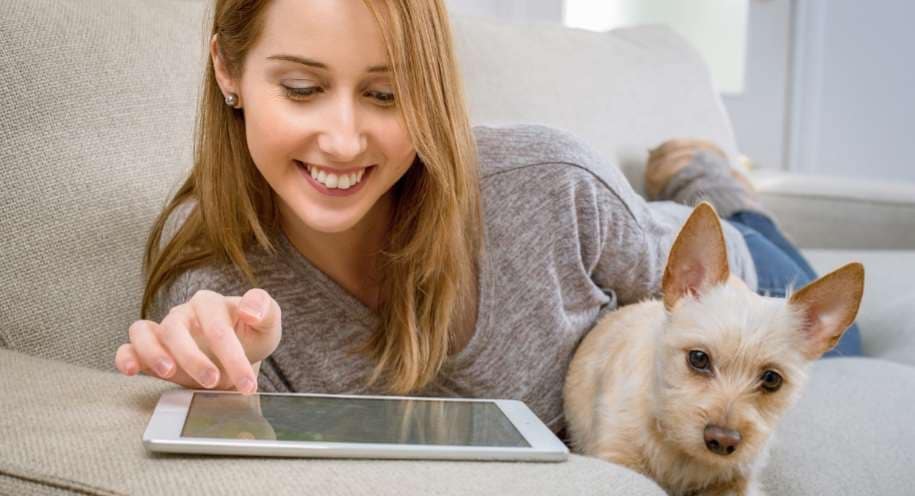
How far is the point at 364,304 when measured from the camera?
1.39 metres

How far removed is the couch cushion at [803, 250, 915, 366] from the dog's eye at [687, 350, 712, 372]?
0.83 metres

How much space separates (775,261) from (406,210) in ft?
3.02

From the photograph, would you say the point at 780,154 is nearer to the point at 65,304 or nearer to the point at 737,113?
the point at 737,113

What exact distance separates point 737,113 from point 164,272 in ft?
11.3

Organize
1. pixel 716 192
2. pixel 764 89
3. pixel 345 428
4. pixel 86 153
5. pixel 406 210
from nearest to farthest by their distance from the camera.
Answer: pixel 345 428, pixel 86 153, pixel 406 210, pixel 716 192, pixel 764 89

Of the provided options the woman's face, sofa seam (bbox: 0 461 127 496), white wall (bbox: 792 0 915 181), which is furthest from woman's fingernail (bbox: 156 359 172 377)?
white wall (bbox: 792 0 915 181)

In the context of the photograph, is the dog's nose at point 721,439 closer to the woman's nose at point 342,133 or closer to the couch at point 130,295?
the couch at point 130,295

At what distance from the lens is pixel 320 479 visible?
2.63ft

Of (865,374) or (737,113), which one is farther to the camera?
(737,113)

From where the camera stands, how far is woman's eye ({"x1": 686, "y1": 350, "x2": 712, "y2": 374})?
3.51 ft

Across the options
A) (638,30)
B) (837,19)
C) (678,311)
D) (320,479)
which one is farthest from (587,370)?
(837,19)

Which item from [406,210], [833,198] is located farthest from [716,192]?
[406,210]

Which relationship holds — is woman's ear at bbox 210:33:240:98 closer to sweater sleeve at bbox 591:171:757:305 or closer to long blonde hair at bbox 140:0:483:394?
long blonde hair at bbox 140:0:483:394

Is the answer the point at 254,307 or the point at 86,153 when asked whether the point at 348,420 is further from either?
the point at 86,153
